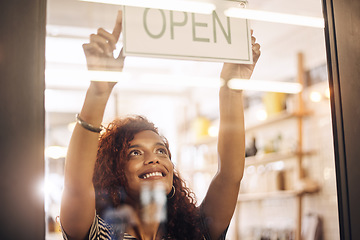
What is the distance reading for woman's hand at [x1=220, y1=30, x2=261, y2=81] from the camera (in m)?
1.23

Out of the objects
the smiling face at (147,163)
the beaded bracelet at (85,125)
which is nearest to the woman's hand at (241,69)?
the smiling face at (147,163)

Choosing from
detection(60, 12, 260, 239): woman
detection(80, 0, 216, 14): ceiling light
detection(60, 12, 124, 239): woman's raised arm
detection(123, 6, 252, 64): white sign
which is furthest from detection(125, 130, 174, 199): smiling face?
detection(80, 0, 216, 14): ceiling light

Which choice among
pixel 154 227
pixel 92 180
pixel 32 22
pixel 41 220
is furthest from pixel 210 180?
pixel 32 22

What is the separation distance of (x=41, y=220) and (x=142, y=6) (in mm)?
571

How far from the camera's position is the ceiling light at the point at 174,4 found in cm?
113

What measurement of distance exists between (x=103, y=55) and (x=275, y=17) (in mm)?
542

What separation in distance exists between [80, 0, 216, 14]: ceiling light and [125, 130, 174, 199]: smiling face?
0.33 metres

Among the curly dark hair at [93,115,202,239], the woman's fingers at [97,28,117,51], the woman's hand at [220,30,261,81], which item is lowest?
the curly dark hair at [93,115,202,239]

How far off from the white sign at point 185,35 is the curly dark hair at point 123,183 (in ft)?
0.62

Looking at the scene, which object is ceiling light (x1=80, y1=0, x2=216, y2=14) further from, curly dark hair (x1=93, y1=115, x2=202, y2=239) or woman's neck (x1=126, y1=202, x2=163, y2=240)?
woman's neck (x1=126, y1=202, x2=163, y2=240)

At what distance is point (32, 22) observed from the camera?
1.04 meters

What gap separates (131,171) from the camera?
1.16 meters

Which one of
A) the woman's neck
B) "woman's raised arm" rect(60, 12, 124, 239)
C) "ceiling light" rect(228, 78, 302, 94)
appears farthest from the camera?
"ceiling light" rect(228, 78, 302, 94)

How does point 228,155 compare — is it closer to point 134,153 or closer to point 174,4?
point 134,153
